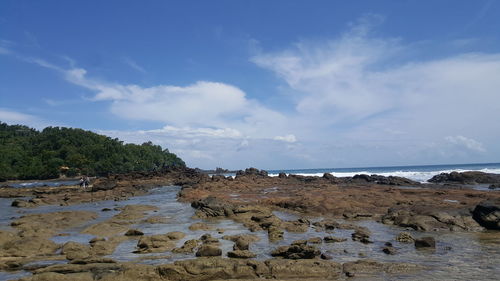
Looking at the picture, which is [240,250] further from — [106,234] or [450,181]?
[450,181]

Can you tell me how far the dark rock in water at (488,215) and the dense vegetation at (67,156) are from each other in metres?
94.6

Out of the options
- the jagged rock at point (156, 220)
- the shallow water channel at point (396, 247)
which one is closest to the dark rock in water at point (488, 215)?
the shallow water channel at point (396, 247)

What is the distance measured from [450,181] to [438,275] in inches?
2048

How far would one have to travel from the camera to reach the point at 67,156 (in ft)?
398

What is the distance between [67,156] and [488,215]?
126 metres

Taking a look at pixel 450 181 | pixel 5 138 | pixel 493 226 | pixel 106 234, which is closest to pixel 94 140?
pixel 5 138

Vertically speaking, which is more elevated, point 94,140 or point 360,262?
point 94,140

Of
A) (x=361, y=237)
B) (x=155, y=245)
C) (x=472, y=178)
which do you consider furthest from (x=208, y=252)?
(x=472, y=178)

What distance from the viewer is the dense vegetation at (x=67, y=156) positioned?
111 metres

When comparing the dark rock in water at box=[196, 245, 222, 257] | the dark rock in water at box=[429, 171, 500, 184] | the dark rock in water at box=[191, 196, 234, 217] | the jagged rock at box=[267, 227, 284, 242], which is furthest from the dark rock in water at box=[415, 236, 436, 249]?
the dark rock in water at box=[429, 171, 500, 184]

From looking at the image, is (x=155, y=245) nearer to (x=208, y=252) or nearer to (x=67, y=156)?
(x=208, y=252)

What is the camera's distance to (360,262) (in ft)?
37.3

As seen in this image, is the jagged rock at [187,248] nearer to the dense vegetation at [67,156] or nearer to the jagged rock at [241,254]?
the jagged rock at [241,254]

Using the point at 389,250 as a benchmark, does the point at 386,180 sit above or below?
above
